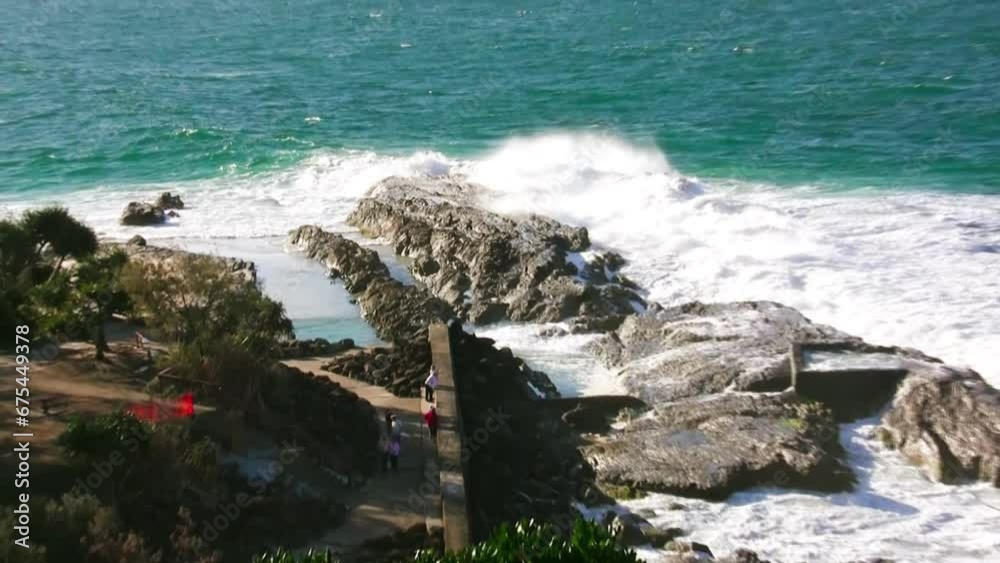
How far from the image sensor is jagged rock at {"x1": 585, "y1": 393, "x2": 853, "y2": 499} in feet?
67.9

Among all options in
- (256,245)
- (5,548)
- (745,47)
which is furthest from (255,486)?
(745,47)

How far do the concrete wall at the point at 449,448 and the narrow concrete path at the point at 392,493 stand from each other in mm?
399

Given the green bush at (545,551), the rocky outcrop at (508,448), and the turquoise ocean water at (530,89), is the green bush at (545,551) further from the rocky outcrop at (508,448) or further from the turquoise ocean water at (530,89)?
the turquoise ocean water at (530,89)

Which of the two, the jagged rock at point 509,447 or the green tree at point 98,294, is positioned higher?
the green tree at point 98,294

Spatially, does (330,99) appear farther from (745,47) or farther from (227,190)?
(745,47)

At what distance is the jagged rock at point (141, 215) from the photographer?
4050cm

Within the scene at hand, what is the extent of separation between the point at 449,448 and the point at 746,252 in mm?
15563

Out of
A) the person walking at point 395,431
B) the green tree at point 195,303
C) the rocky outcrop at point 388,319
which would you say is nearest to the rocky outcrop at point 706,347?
the rocky outcrop at point 388,319

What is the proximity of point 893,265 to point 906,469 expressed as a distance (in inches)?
482

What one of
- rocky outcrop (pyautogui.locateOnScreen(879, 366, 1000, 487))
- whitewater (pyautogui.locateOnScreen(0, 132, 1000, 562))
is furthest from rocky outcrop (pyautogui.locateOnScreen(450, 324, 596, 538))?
rocky outcrop (pyautogui.locateOnScreen(879, 366, 1000, 487))

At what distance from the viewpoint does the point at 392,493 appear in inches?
773

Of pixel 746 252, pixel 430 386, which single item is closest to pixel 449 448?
pixel 430 386

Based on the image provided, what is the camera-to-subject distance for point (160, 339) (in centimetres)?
2267

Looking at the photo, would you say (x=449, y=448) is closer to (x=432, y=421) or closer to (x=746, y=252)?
(x=432, y=421)
